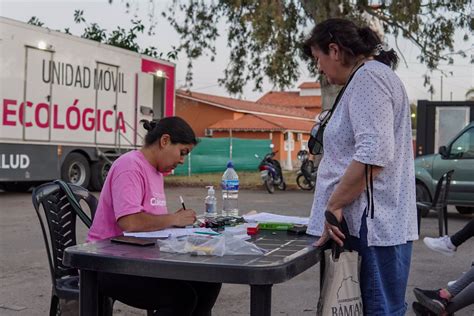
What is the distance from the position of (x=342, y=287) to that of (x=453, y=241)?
338 centimetres

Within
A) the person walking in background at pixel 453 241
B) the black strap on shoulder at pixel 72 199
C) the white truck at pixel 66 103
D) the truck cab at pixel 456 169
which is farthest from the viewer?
the white truck at pixel 66 103

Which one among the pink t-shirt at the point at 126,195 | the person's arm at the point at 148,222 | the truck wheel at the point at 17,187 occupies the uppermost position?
the pink t-shirt at the point at 126,195

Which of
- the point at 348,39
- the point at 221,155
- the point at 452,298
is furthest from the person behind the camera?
the point at 221,155

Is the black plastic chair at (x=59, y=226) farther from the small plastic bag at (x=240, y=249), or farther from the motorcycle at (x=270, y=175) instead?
the motorcycle at (x=270, y=175)

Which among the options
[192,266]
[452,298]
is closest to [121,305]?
[452,298]

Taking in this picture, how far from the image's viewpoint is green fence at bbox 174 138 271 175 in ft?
87.3

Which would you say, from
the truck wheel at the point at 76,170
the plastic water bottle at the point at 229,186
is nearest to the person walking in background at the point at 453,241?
the plastic water bottle at the point at 229,186

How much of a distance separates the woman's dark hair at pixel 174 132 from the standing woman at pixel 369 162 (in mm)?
933

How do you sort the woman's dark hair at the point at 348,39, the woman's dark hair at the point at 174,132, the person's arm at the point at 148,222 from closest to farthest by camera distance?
the woman's dark hair at the point at 348,39 → the person's arm at the point at 148,222 → the woman's dark hair at the point at 174,132

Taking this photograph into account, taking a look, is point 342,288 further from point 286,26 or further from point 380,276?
point 286,26

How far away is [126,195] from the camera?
3162 millimetres

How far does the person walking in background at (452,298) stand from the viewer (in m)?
4.47

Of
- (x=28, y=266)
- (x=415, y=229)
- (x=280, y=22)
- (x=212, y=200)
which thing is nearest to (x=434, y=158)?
(x=280, y=22)

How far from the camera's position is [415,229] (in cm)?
281
